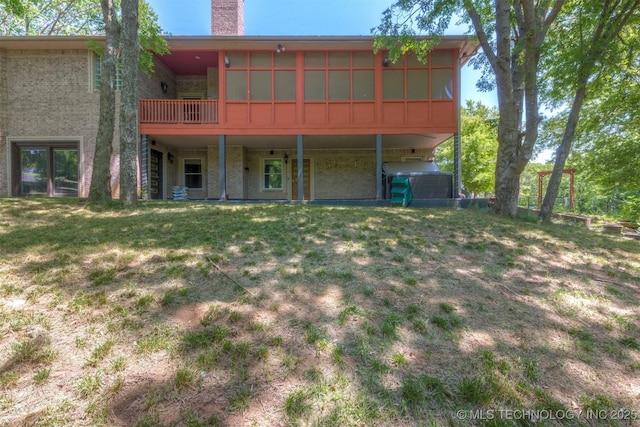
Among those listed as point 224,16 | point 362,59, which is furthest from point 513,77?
point 224,16

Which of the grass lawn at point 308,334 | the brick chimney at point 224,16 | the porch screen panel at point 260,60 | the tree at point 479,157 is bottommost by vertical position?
the grass lawn at point 308,334

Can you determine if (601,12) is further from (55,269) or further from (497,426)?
(55,269)

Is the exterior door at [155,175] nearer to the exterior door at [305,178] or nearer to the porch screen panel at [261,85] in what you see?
the porch screen panel at [261,85]

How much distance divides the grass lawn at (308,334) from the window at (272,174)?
10.3 m

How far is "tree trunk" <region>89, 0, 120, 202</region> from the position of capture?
7.58 metres

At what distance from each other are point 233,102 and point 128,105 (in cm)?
546

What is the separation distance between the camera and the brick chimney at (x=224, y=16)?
44.2 feet

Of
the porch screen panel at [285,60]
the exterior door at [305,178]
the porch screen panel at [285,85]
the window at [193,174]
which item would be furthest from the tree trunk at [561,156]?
the window at [193,174]

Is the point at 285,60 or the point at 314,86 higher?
the point at 285,60

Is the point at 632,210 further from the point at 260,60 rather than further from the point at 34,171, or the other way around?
the point at 34,171

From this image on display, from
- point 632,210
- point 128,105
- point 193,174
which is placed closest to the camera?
point 128,105

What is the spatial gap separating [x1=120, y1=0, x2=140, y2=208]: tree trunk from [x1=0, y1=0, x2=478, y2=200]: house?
15.7ft

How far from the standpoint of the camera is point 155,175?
12961 mm

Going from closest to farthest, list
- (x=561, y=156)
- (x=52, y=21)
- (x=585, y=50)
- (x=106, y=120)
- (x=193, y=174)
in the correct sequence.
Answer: (x=585, y=50), (x=106, y=120), (x=561, y=156), (x=193, y=174), (x=52, y=21)
